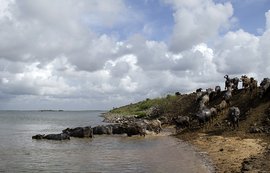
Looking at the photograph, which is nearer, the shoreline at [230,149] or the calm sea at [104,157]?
the shoreline at [230,149]

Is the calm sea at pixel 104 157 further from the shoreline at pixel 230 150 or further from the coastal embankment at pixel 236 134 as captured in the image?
the coastal embankment at pixel 236 134

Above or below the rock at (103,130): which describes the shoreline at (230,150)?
below

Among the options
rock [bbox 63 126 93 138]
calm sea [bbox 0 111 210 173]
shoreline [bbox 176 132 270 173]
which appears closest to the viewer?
shoreline [bbox 176 132 270 173]

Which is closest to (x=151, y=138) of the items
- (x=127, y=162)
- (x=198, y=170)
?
(x=127, y=162)

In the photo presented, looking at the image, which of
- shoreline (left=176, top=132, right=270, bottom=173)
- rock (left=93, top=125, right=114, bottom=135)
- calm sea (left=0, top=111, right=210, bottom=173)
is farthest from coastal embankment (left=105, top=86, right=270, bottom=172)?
rock (left=93, top=125, right=114, bottom=135)

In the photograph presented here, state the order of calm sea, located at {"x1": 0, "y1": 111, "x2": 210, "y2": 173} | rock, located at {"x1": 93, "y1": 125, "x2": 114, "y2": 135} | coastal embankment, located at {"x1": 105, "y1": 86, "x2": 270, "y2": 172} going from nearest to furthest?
coastal embankment, located at {"x1": 105, "y1": 86, "x2": 270, "y2": 172}
calm sea, located at {"x1": 0, "y1": 111, "x2": 210, "y2": 173}
rock, located at {"x1": 93, "y1": 125, "x2": 114, "y2": 135}

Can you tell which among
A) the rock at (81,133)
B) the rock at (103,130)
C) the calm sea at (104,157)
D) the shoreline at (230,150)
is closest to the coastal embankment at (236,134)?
the shoreline at (230,150)

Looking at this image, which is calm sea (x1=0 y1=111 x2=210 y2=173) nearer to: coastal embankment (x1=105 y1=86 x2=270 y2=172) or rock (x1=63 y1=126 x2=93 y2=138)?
coastal embankment (x1=105 y1=86 x2=270 y2=172)

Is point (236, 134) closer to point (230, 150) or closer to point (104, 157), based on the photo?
point (230, 150)

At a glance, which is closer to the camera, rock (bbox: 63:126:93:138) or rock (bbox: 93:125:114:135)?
rock (bbox: 63:126:93:138)

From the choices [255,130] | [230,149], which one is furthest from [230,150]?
[255,130]

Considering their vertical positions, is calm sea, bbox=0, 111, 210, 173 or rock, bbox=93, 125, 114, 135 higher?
rock, bbox=93, 125, 114, 135

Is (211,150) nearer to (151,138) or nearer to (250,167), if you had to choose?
(250,167)

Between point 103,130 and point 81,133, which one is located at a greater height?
point 103,130
